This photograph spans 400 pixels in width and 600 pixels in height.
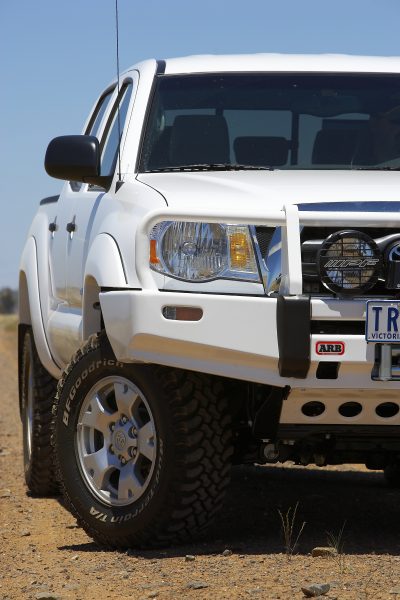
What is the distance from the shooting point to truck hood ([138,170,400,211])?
17.5 feet

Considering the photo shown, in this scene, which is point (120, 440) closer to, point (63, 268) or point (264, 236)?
point (264, 236)

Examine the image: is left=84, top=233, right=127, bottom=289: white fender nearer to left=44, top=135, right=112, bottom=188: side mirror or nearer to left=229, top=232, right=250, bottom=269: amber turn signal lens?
left=44, top=135, right=112, bottom=188: side mirror

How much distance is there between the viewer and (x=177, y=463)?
5.46 meters

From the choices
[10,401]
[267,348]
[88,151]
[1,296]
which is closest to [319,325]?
[267,348]

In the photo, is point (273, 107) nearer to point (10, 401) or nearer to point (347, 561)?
point (347, 561)

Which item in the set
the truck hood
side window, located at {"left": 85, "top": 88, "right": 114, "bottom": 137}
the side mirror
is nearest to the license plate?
the truck hood

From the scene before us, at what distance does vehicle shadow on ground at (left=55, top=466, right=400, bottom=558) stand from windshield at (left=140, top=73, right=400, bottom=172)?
1.61 metres

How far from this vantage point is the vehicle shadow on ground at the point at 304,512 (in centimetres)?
574

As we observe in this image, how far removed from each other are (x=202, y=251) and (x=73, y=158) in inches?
46.5

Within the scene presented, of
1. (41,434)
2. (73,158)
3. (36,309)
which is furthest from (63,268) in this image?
(41,434)

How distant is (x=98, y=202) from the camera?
21.2 ft

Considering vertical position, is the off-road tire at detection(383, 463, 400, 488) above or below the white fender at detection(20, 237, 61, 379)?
below

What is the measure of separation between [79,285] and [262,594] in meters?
2.34

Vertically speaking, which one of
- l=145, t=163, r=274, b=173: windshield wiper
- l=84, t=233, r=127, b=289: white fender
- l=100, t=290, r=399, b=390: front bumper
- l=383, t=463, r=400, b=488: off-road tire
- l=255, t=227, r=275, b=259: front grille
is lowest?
l=383, t=463, r=400, b=488: off-road tire
